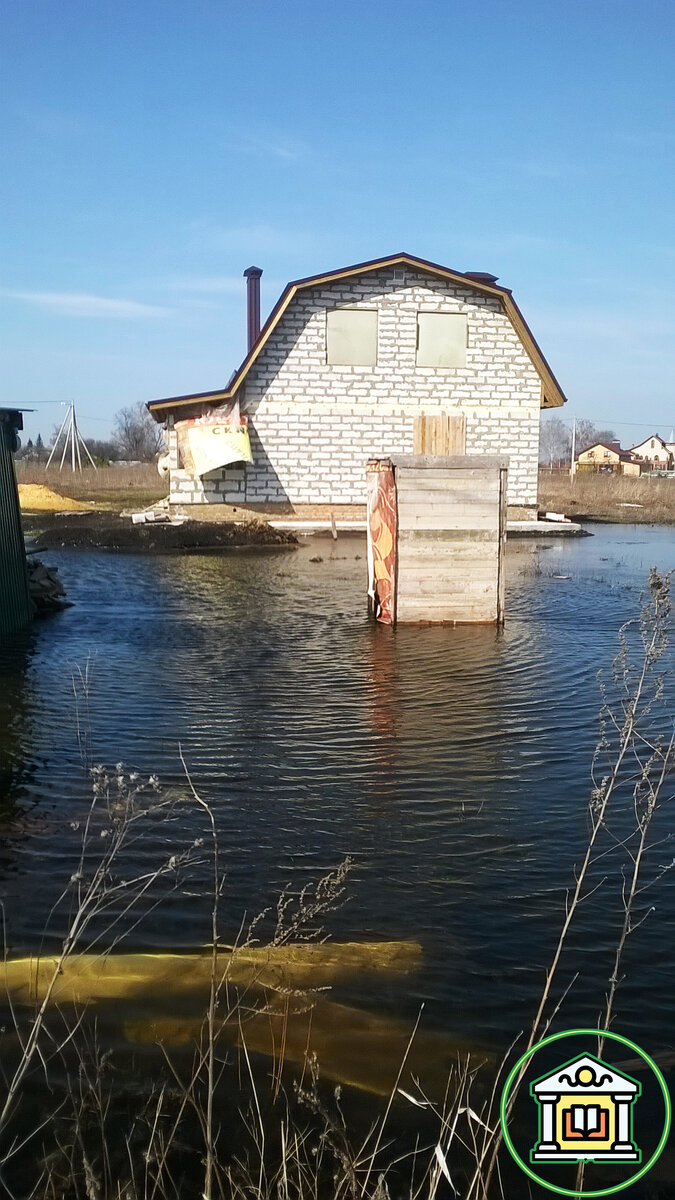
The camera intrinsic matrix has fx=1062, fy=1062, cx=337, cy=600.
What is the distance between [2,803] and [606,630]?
8.63 meters

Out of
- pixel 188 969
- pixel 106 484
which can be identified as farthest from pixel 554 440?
pixel 188 969

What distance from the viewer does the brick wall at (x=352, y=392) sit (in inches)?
1105

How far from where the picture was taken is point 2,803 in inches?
253

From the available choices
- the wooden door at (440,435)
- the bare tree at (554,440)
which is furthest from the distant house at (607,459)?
the wooden door at (440,435)

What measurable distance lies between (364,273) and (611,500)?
20028 mm

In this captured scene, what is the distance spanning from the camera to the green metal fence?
12.0 metres

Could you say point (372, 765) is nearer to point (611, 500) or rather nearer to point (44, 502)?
point (44, 502)

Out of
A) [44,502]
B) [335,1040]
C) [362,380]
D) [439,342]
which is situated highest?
[439,342]

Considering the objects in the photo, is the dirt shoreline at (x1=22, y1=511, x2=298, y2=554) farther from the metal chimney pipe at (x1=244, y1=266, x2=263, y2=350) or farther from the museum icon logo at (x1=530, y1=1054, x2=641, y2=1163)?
the museum icon logo at (x1=530, y1=1054, x2=641, y2=1163)

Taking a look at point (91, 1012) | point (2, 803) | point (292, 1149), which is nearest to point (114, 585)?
point (2, 803)

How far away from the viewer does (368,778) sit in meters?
6.98

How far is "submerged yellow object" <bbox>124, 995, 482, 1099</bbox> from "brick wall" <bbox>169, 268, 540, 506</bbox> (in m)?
24.9

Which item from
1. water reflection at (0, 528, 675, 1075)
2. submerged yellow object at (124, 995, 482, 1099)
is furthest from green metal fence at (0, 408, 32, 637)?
submerged yellow object at (124, 995, 482, 1099)

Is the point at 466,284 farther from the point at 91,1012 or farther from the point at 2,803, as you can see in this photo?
the point at 91,1012
